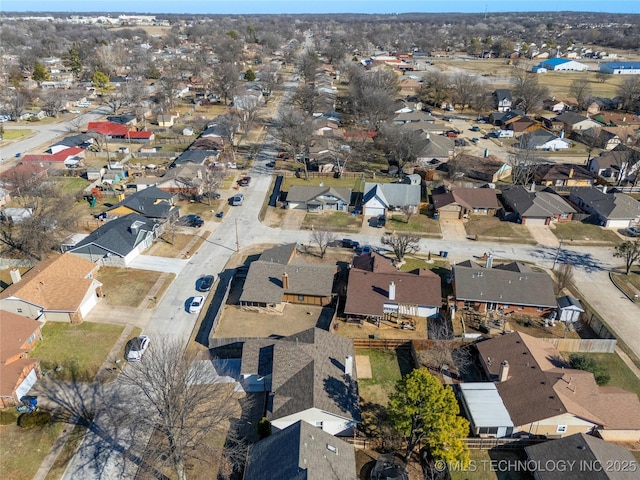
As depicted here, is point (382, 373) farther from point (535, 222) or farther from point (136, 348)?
point (535, 222)

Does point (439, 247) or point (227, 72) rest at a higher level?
point (227, 72)

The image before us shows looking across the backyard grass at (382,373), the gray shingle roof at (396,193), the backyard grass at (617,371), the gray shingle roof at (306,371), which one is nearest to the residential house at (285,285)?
the gray shingle roof at (306,371)

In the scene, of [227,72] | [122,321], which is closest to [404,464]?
[122,321]

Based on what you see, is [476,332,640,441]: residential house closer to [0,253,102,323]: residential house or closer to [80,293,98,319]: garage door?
[80,293,98,319]: garage door

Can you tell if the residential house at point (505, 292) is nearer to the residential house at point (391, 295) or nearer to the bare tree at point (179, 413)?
the residential house at point (391, 295)

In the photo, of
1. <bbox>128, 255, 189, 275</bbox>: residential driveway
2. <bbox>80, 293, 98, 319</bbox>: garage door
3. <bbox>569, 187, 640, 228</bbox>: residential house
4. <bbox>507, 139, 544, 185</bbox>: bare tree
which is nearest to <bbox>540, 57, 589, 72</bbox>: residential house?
<bbox>507, 139, 544, 185</bbox>: bare tree

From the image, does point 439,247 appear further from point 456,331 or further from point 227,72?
point 227,72
